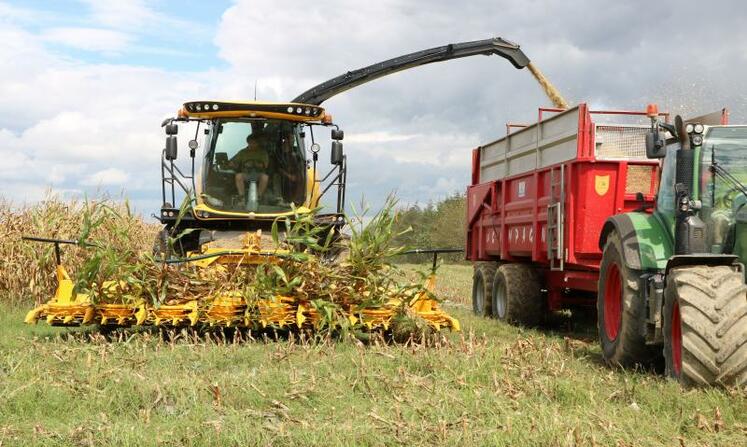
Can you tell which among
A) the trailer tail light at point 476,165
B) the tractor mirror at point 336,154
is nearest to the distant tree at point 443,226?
the trailer tail light at point 476,165

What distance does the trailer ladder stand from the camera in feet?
31.7

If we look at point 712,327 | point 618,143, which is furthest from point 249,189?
point 712,327

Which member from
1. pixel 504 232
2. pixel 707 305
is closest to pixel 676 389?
pixel 707 305

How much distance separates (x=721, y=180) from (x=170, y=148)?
5.65m

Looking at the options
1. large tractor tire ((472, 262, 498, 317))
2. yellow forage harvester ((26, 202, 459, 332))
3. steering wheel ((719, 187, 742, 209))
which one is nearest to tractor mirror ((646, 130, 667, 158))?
steering wheel ((719, 187, 742, 209))

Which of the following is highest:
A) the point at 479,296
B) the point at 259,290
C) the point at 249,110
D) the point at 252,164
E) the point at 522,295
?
the point at 249,110

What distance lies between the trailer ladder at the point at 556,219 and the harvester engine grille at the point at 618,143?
0.46 meters

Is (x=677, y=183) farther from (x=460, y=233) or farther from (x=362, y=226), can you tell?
(x=460, y=233)

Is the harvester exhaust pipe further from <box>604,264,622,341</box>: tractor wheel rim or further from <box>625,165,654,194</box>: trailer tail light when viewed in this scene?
<box>625,165,654,194</box>: trailer tail light

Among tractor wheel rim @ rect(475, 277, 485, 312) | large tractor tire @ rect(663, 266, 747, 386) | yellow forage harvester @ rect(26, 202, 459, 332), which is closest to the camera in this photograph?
large tractor tire @ rect(663, 266, 747, 386)

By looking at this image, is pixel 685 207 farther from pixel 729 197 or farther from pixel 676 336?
pixel 676 336

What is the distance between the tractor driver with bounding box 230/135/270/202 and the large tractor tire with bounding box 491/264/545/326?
335 centimetres

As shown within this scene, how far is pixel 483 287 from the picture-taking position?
13125 millimetres

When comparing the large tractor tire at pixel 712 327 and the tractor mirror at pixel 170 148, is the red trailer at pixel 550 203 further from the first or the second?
the tractor mirror at pixel 170 148
